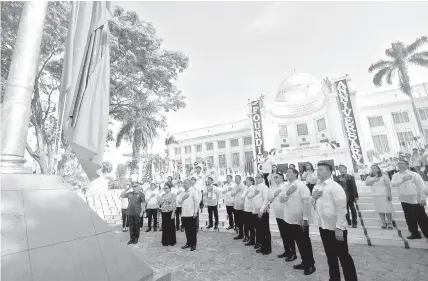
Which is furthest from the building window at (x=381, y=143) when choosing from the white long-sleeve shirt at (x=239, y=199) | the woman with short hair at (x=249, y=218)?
the woman with short hair at (x=249, y=218)

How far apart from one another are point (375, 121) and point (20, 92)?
118 ft

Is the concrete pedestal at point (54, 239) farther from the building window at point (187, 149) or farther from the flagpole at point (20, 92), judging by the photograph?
the building window at point (187, 149)

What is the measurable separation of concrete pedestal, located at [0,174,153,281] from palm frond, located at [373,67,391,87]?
87.1ft

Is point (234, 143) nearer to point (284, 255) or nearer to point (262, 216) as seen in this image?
point (262, 216)

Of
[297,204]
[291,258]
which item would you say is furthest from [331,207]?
[291,258]

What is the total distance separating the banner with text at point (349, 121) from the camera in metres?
22.3

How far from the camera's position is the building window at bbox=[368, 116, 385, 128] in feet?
95.6

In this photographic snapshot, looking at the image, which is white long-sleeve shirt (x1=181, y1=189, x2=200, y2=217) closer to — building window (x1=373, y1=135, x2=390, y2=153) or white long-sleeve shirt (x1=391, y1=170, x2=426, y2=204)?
white long-sleeve shirt (x1=391, y1=170, x2=426, y2=204)

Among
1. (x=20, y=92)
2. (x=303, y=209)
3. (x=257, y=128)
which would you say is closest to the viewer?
(x=20, y=92)

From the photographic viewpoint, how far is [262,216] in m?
5.91

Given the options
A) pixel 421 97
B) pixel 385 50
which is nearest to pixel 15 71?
pixel 385 50

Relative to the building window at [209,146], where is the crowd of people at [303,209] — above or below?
below

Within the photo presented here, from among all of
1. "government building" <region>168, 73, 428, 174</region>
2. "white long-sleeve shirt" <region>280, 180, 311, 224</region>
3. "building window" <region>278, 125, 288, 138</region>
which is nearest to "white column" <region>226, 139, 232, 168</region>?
"government building" <region>168, 73, 428, 174</region>

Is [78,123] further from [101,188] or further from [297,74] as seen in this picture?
[297,74]
